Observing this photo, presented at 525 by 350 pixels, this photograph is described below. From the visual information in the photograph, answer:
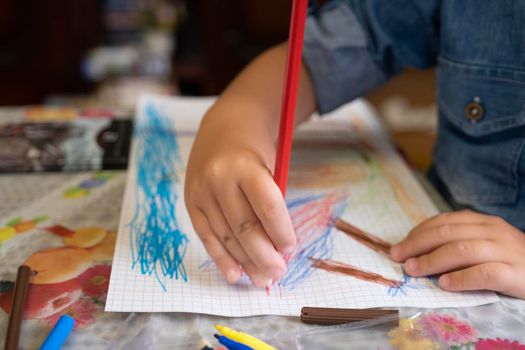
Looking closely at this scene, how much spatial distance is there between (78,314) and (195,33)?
5.56 ft

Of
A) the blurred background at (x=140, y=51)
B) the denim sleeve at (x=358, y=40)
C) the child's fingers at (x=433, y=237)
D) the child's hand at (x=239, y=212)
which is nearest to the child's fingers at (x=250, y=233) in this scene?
the child's hand at (x=239, y=212)

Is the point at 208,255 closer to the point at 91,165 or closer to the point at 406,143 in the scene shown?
the point at 91,165

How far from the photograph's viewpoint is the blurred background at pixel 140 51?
1563mm

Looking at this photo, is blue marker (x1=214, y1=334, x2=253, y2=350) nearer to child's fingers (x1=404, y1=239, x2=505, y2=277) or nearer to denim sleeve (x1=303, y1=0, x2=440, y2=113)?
child's fingers (x1=404, y1=239, x2=505, y2=277)

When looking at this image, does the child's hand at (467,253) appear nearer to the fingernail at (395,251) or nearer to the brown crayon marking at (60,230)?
the fingernail at (395,251)

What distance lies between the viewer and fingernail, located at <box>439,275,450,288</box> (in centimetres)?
38

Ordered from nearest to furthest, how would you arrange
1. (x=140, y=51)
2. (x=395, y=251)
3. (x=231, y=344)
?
(x=231, y=344) → (x=395, y=251) → (x=140, y=51)

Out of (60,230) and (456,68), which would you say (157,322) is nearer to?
(60,230)

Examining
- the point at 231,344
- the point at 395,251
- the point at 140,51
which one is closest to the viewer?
the point at 231,344

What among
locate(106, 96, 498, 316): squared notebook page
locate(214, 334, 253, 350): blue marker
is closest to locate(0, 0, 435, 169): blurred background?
locate(106, 96, 498, 316): squared notebook page

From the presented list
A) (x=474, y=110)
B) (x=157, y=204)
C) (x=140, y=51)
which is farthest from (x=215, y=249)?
(x=140, y=51)

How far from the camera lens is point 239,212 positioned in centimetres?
37

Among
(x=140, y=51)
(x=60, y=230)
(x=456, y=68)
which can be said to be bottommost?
(x=140, y=51)

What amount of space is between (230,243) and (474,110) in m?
0.27
